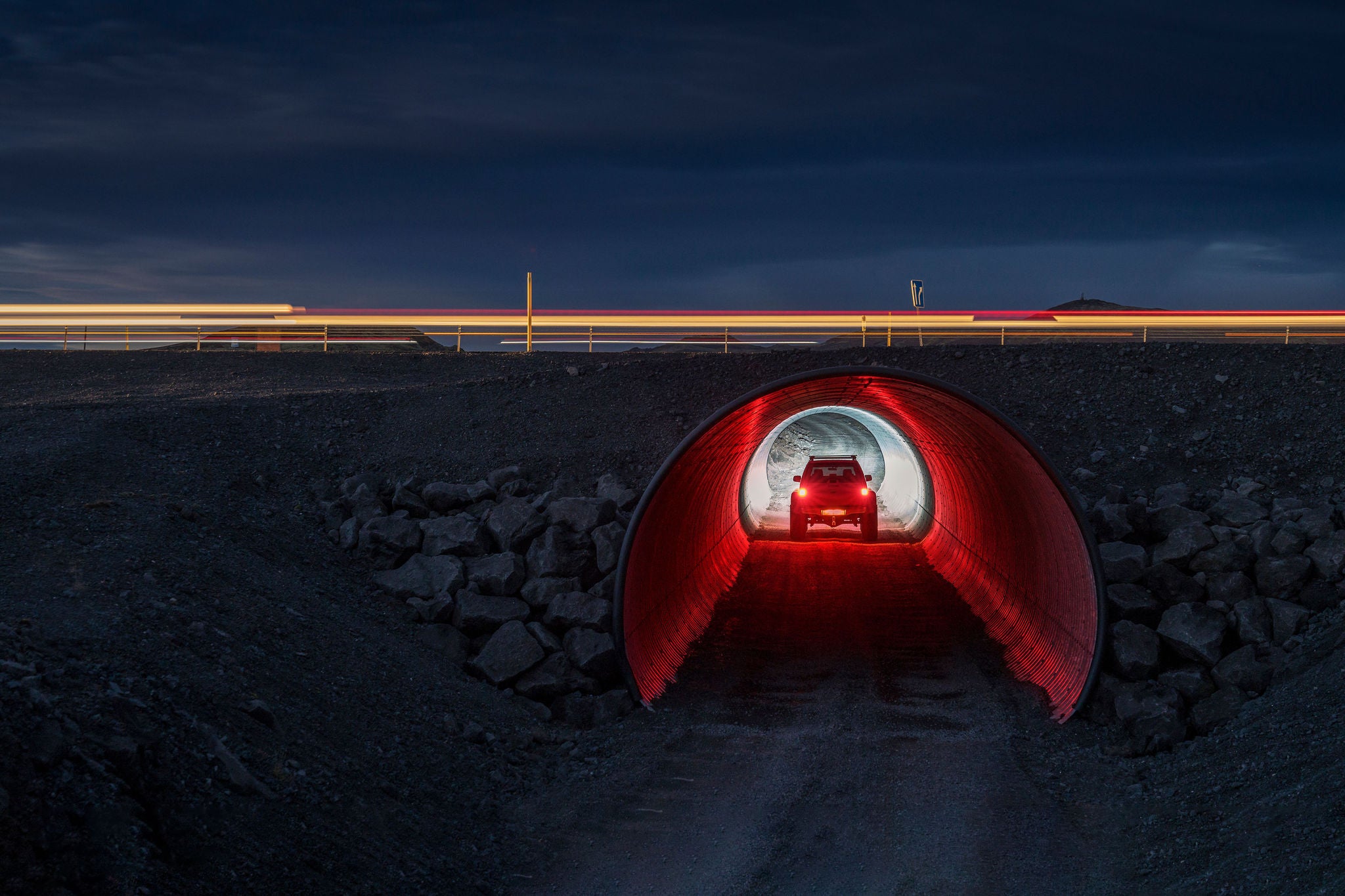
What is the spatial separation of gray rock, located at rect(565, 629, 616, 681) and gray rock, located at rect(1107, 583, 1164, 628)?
547 cm

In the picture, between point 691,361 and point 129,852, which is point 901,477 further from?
point 129,852

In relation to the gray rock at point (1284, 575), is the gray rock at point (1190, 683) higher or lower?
lower

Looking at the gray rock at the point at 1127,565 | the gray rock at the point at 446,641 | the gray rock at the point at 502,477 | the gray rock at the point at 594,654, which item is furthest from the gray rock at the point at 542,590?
the gray rock at the point at 1127,565

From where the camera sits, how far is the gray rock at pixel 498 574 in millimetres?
12023

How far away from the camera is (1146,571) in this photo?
1194 centimetres

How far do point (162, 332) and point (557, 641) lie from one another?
68.1 ft

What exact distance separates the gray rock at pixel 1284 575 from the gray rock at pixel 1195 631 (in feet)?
2.07

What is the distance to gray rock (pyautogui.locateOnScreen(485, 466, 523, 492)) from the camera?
14.6 metres

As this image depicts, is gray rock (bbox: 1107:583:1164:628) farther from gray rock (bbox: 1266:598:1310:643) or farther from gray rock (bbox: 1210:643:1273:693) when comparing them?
gray rock (bbox: 1266:598:1310:643)

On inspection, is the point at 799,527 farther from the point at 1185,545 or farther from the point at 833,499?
the point at 1185,545

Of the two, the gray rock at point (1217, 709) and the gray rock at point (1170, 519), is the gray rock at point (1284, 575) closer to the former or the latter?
the gray rock at point (1170, 519)

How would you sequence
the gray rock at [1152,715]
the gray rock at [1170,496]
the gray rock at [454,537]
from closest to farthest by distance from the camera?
the gray rock at [1152,715] < the gray rock at [454,537] < the gray rock at [1170,496]

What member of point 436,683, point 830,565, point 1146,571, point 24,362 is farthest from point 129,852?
point 24,362

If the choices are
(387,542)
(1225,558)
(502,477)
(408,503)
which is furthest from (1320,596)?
(408,503)
